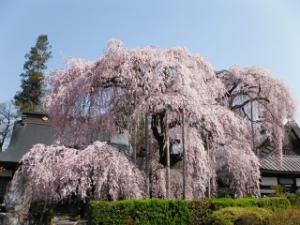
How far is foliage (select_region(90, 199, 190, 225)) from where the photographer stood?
1259cm

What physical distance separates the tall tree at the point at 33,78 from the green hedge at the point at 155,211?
105 feet

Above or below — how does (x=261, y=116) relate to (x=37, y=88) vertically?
below

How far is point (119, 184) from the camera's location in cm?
1455

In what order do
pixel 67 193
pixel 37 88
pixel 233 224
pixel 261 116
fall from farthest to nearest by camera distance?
pixel 37 88, pixel 261 116, pixel 67 193, pixel 233 224

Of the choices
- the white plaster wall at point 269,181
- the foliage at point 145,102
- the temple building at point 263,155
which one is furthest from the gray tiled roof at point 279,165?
the foliage at point 145,102

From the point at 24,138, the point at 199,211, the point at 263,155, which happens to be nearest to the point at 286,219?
the point at 199,211

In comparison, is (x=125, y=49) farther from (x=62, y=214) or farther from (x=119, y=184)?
(x=62, y=214)

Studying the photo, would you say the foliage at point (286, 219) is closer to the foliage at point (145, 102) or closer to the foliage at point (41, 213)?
the foliage at point (145, 102)

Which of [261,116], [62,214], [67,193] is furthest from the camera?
[261,116]

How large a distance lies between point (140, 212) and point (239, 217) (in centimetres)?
305

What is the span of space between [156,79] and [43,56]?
1381 inches

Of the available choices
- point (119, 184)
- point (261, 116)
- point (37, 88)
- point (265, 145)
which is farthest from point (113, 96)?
point (37, 88)

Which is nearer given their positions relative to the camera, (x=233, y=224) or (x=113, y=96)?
(x=233, y=224)

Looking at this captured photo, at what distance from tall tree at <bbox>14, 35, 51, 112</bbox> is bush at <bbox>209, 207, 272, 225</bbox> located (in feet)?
111
